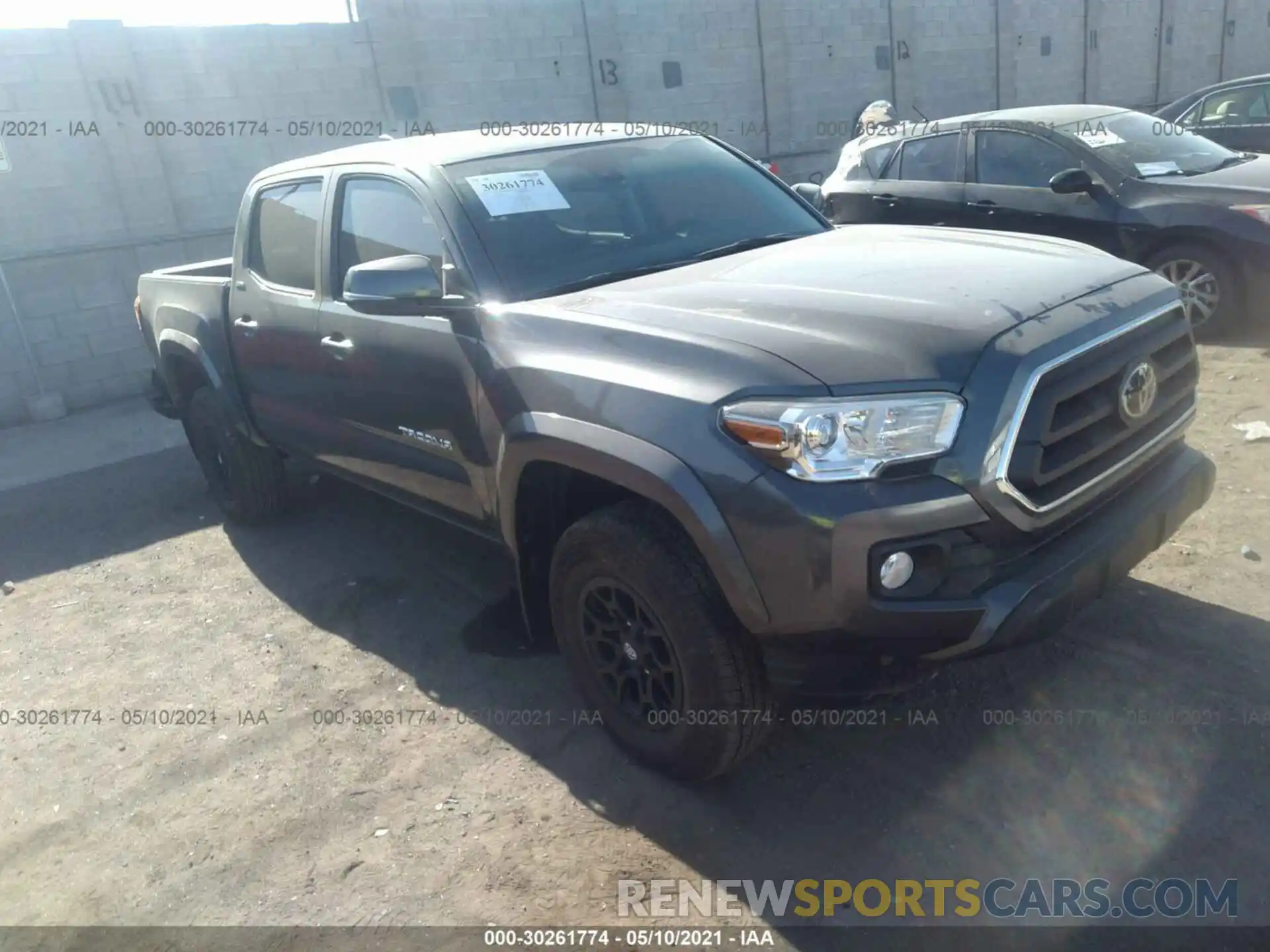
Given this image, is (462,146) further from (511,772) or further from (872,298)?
(511,772)

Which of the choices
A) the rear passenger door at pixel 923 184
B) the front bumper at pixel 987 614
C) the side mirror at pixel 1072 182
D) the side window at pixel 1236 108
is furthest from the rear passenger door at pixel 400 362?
the side window at pixel 1236 108

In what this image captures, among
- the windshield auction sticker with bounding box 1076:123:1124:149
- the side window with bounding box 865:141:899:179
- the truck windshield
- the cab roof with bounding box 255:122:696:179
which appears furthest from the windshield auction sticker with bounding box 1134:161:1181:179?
the cab roof with bounding box 255:122:696:179

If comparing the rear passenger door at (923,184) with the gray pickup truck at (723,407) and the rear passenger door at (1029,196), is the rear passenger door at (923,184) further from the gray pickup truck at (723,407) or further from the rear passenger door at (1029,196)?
the gray pickup truck at (723,407)

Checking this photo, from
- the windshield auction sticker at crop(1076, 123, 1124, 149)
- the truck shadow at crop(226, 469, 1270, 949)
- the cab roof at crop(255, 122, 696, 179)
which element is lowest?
the truck shadow at crop(226, 469, 1270, 949)

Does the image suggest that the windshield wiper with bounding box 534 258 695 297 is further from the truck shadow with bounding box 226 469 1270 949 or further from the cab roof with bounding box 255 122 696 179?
the truck shadow with bounding box 226 469 1270 949

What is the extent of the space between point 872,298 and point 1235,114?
9991 mm

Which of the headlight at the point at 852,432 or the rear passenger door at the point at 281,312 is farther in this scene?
the rear passenger door at the point at 281,312

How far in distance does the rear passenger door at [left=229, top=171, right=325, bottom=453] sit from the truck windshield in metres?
1.05

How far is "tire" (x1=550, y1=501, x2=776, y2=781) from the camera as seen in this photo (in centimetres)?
264

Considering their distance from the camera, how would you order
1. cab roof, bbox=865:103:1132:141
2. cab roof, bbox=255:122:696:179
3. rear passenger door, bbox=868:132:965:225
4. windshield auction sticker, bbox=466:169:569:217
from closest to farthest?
windshield auction sticker, bbox=466:169:569:217 → cab roof, bbox=255:122:696:179 → cab roof, bbox=865:103:1132:141 → rear passenger door, bbox=868:132:965:225

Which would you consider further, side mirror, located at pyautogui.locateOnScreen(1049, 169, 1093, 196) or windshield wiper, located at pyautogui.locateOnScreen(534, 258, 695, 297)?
A: side mirror, located at pyautogui.locateOnScreen(1049, 169, 1093, 196)

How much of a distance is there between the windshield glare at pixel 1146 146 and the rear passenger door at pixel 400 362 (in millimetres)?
5307

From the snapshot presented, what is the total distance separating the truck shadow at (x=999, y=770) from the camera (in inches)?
103

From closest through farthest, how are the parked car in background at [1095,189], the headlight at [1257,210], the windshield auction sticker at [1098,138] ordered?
1. the headlight at [1257,210]
2. the parked car in background at [1095,189]
3. the windshield auction sticker at [1098,138]
